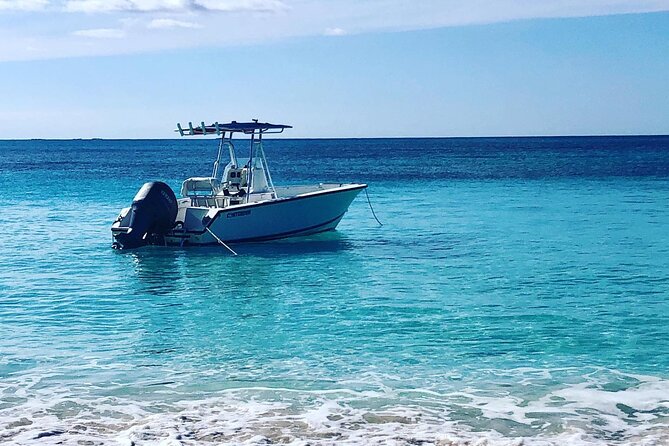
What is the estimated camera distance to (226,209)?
22484 millimetres

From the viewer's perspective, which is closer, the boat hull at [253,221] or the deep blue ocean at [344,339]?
the deep blue ocean at [344,339]

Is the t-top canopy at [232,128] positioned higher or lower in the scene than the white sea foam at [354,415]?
higher

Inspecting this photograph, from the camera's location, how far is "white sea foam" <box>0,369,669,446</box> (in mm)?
8508

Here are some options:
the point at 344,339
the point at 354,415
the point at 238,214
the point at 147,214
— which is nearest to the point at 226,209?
the point at 238,214

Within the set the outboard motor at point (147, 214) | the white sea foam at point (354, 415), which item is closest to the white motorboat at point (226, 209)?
the outboard motor at point (147, 214)

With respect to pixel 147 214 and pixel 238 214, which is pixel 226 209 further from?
pixel 147 214

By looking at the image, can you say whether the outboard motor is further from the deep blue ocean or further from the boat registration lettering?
the boat registration lettering

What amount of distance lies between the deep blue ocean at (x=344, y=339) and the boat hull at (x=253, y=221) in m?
0.42

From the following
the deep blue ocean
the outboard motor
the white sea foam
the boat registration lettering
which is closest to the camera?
the white sea foam

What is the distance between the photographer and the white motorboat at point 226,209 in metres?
22.4

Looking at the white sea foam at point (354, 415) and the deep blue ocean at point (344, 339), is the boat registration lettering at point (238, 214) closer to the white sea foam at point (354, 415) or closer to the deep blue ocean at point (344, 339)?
the deep blue ocean at point (344, 339)

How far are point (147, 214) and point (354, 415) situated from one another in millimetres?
14164

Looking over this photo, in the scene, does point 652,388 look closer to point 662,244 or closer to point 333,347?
point 333,347

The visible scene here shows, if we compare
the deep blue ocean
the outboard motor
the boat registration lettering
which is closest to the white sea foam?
the deep blue ocean
